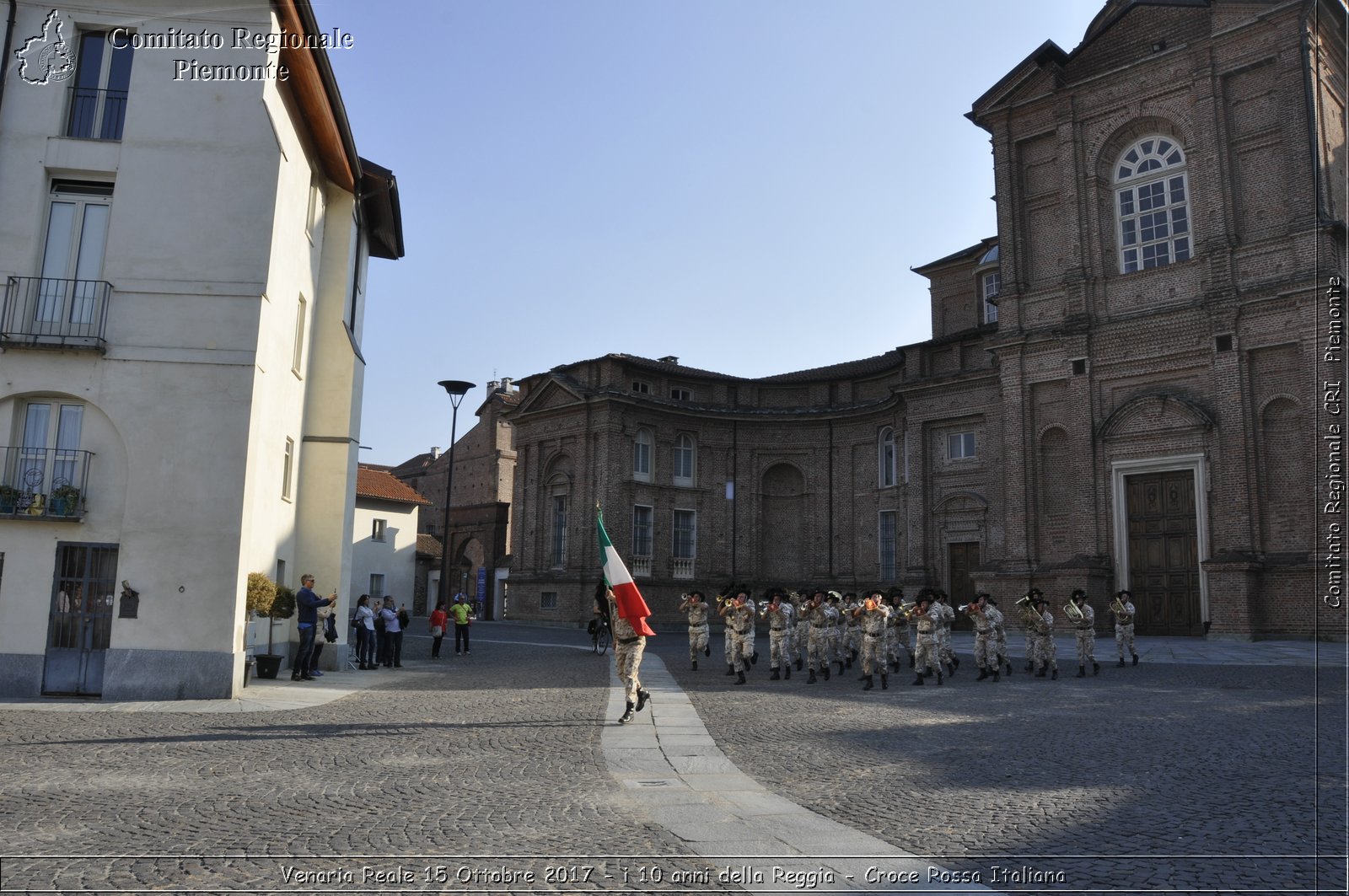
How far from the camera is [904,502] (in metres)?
37.8

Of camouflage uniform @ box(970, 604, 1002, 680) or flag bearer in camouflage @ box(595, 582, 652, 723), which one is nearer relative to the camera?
flag bearer in camouflage @ box(595, 582, 652, 723)

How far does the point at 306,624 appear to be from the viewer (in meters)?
16.9

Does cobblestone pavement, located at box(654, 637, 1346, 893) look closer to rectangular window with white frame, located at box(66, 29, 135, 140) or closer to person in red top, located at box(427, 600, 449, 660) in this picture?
person in red top, located at box(427, 600, 449, 660)

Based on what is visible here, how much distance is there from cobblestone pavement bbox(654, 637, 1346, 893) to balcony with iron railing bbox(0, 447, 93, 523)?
942 cm

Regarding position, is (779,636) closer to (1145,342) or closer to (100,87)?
(100,87)

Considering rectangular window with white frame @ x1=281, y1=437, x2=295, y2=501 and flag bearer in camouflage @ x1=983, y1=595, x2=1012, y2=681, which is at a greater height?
rectangular window with white frame @ x1=281, y1=437, x2=295, y2=501

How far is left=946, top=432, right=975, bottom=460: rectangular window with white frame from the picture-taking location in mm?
35344

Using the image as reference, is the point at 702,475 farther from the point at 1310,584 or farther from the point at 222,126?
the point at 222,126

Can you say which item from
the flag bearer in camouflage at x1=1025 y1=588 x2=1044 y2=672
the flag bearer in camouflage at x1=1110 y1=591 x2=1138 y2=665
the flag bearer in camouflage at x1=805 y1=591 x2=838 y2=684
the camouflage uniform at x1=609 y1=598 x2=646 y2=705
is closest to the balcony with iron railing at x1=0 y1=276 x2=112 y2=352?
the camouflage uniform at x1=609 y1=598 x2=646 y2=705

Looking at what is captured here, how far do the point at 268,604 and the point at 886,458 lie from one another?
100 ft

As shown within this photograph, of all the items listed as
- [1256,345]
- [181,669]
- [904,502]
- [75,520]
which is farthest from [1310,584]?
[75,520]

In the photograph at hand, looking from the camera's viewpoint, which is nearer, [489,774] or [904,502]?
[489,774]

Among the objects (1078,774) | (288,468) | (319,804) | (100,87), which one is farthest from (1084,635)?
(100,87)

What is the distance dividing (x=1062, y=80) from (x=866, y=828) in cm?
3010
